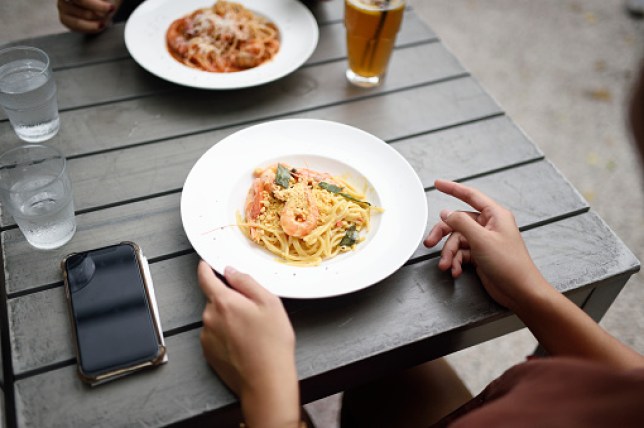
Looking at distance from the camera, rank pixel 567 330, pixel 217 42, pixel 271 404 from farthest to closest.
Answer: pixel 217 42
pixel 567 330
pixel 271 404

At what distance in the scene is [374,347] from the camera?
1013 millimetres

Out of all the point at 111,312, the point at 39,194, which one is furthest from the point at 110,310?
the point at 39,194

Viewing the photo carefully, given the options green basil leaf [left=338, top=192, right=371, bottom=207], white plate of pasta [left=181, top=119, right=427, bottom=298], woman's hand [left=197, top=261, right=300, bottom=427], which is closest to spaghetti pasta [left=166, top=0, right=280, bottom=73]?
white plate of pasta [left=181, top=119, right=427, bottom=298]

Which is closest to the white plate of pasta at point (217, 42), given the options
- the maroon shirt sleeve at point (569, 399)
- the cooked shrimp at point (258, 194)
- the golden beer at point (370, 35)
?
the golden beer at point (370, 35)

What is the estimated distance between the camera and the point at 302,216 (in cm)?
116

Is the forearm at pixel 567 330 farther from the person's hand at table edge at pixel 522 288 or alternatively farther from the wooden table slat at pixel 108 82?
the wooden table slat at pixel 108 82

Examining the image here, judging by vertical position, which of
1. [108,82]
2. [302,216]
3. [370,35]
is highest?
[370,35]

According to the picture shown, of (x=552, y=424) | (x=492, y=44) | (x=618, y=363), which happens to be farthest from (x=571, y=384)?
(x=492, y=44)

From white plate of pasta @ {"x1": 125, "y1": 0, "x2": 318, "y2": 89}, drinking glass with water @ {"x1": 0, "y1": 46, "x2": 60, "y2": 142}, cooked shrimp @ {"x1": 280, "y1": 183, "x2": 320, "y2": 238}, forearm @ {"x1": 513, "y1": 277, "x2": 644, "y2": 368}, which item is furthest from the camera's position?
white plate of pasta @ {"x1": 125, "y1": 0, "x2": 318, "y2": 89}

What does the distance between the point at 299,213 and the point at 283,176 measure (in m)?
0.10

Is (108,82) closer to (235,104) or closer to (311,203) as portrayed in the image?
(235,104)

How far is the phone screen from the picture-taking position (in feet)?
3.10

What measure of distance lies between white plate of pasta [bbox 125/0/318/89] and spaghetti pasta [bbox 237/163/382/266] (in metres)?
0.40

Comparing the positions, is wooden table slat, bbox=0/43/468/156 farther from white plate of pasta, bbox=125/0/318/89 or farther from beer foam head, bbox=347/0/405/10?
beer foam head, bbox=347/0/405/10
